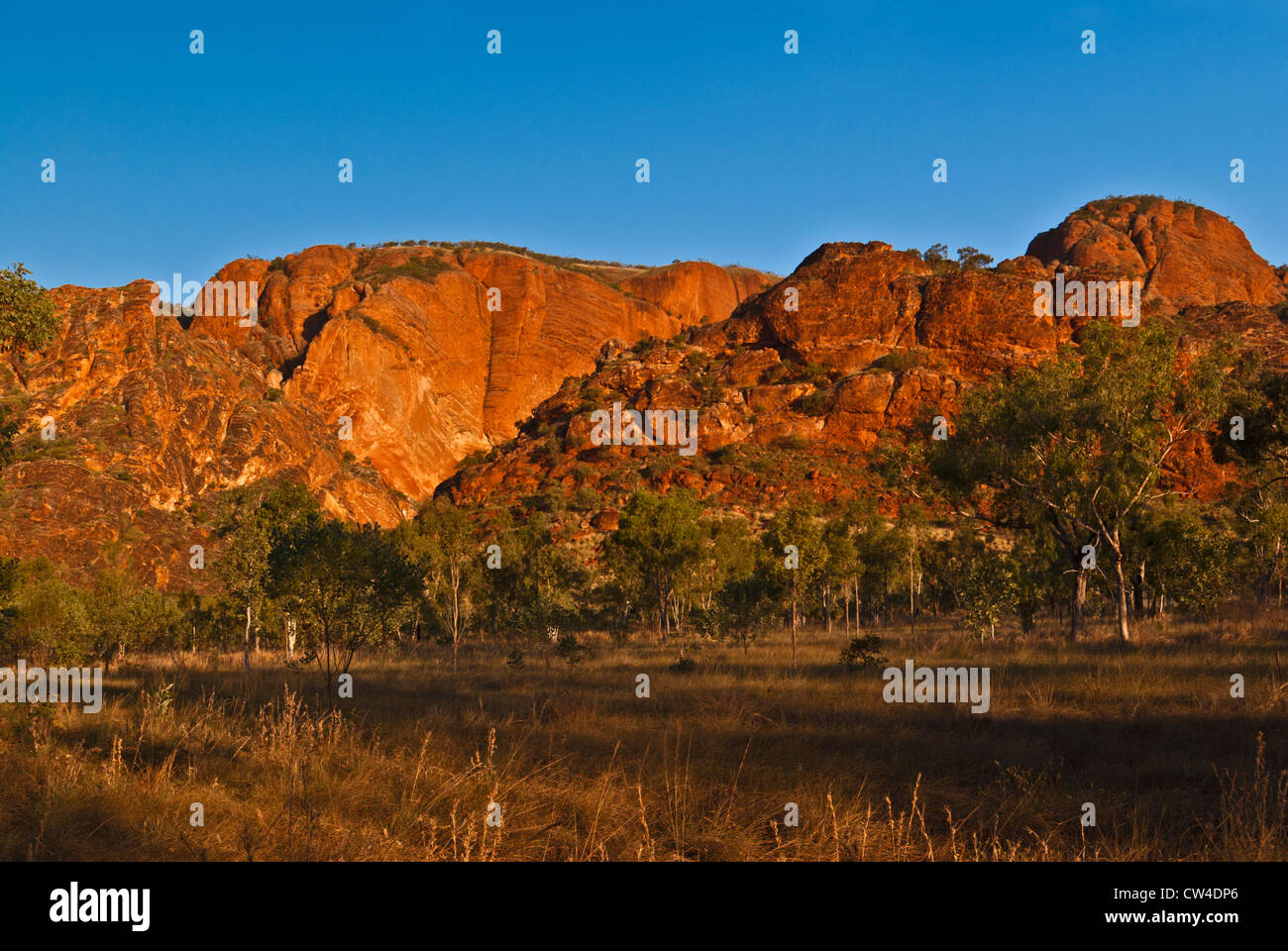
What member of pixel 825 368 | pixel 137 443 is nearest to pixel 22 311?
pixel 137 443

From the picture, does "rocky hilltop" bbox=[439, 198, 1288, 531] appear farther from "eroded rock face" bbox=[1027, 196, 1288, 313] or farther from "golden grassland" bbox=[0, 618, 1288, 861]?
"golden grassland" bbox=[0, 618, 1288, 861]

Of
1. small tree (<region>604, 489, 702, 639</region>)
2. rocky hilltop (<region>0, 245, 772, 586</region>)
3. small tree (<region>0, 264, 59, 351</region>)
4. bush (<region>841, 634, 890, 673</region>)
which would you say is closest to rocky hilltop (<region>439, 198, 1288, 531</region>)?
rocky hilltop (<region>0, 245, 772, 586</region>)

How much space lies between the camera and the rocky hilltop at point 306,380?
5719 cm

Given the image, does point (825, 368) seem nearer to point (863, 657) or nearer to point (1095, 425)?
point (1095, 425)

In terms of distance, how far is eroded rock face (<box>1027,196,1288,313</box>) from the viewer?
120m

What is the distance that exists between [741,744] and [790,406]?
92060 millimetres

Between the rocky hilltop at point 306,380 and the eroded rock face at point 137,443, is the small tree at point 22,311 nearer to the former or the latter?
the rocky hilltop at point 306,380

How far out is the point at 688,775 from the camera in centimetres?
616

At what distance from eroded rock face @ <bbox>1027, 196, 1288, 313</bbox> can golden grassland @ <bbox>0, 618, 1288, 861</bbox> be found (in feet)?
425

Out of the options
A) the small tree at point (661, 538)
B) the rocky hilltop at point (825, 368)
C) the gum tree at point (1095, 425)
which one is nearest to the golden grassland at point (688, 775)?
the gum tree at point (1095, 425)

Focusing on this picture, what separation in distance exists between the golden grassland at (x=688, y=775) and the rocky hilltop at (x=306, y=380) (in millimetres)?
15788
